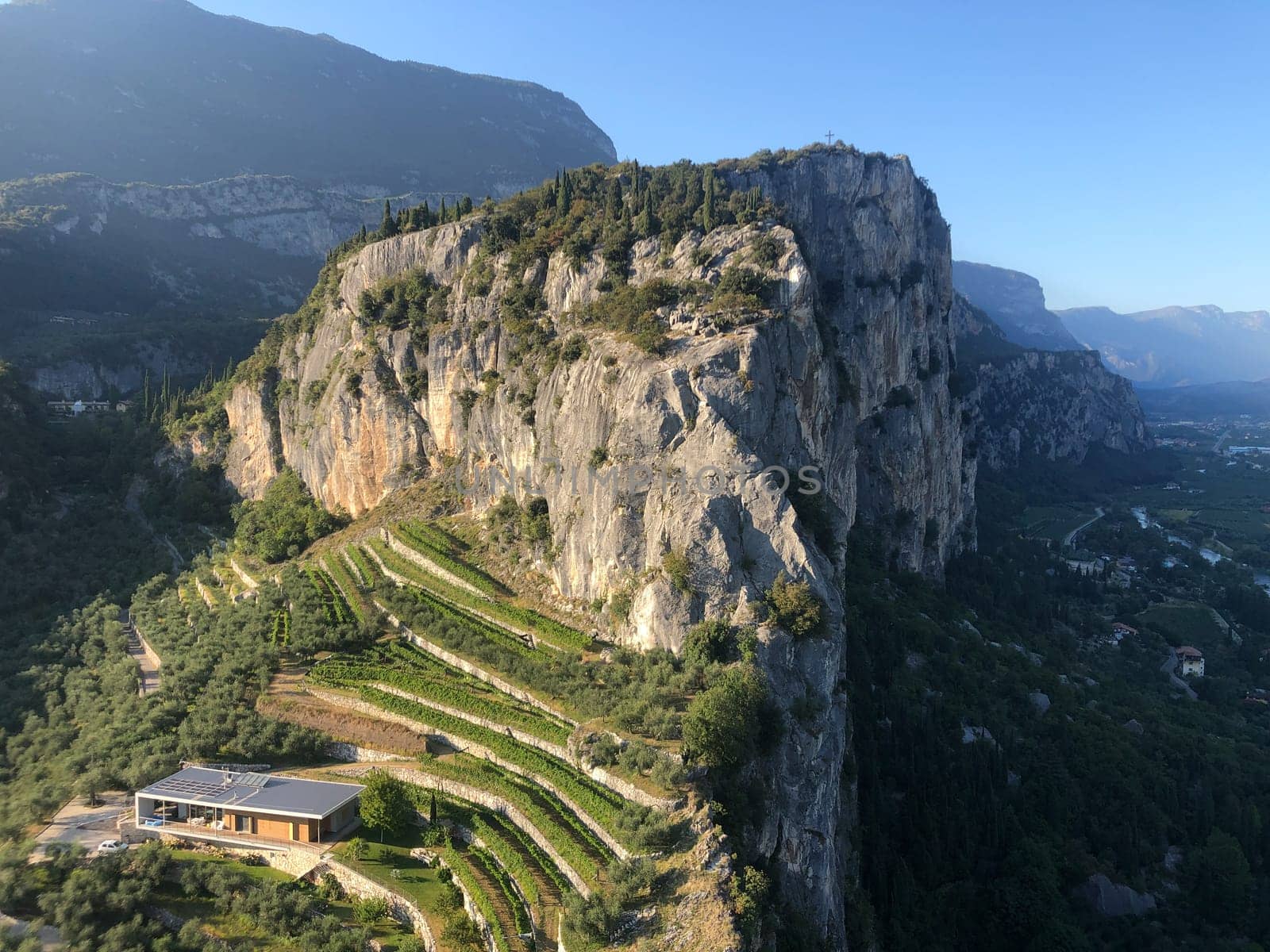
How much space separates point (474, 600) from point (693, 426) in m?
14.8

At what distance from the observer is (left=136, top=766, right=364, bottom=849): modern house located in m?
27.0

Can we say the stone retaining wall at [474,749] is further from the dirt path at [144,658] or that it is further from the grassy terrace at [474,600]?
the dirt path at [144,658]

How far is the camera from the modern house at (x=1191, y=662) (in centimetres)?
6956

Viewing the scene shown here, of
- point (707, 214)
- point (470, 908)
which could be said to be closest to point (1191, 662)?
point (707, 214)

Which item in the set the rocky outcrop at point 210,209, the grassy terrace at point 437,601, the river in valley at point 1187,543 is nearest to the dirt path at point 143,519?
the grassy terrace at point 437,601

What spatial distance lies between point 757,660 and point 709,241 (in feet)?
86.1

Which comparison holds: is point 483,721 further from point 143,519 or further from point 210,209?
point 210,209

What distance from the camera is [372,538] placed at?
152ft

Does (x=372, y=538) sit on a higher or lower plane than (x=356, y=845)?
higher

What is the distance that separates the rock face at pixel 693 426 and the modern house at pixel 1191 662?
76.3ft

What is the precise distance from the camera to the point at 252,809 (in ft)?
88.9

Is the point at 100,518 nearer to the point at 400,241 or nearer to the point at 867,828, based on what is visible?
the point at 400,241

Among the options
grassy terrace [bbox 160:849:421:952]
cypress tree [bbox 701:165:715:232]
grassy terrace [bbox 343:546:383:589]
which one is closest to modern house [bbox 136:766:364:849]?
grassy terrace [bbox 160:849:421:952]

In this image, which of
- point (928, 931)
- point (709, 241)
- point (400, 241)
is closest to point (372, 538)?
point (400, 241)
